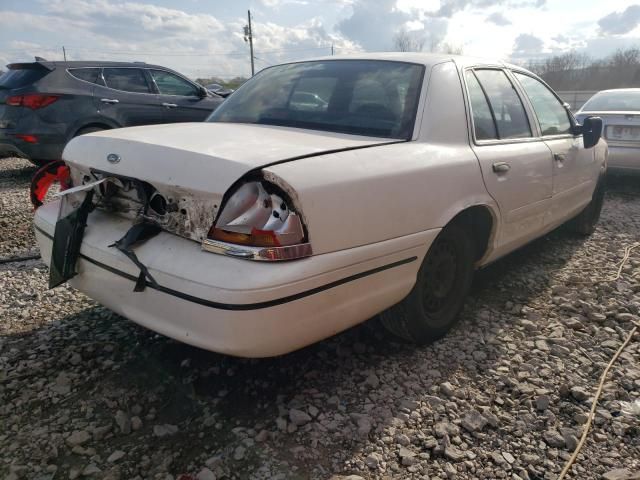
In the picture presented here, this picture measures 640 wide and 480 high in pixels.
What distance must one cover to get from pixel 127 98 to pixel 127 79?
350 millimetres

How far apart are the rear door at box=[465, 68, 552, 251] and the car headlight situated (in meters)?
1.34

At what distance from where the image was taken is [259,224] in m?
1.86

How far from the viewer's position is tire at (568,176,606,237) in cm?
482

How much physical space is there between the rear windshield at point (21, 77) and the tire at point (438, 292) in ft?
20.0

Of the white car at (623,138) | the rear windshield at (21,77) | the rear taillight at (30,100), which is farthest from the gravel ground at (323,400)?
the rear windshield at (21,77)

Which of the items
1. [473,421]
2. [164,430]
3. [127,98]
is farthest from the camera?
[127,98]

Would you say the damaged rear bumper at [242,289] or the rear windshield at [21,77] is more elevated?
the rear windshield at [21,77]

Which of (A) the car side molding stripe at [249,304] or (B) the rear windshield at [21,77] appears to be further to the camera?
(B) the rear windshield at [21,77]

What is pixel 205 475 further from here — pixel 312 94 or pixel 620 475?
pixel 312 94

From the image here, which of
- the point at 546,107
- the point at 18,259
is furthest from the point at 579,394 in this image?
the point at 18,259

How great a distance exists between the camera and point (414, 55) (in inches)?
117

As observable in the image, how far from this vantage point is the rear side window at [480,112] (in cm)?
288

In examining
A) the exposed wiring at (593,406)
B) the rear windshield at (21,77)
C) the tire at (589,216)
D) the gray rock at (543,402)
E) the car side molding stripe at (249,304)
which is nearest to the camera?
the car side molding stripe at (249,304)

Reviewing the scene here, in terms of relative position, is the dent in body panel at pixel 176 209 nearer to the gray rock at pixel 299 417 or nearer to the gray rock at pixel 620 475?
the gray rock at pixel 299 417
